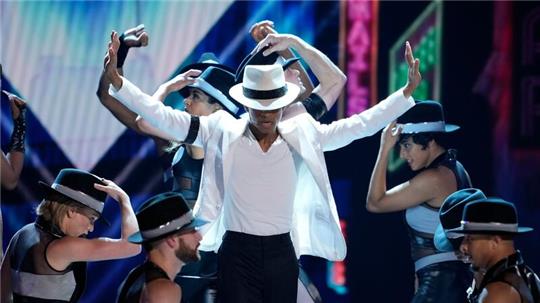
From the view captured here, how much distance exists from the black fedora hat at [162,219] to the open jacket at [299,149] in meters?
0.60

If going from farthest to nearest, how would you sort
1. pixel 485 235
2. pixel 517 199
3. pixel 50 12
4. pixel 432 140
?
pixel 517 199 → pixel 50 12 → pixel 432 140 → pixel 485 235

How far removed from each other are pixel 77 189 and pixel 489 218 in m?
1.76

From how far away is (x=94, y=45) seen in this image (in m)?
6.54

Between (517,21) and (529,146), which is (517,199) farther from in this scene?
(517,21)

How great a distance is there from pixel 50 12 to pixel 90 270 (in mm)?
1662

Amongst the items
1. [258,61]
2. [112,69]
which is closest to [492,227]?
[258,61]

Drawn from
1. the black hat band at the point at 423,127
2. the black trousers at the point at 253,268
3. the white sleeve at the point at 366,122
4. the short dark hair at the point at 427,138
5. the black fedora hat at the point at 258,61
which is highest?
the black fedora hat at the point at 258,61

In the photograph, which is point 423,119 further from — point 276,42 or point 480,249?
point 480,249

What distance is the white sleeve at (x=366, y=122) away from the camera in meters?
4.77

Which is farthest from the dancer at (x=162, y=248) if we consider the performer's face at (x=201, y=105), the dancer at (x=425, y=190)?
the dancer at (x=425, y=190)

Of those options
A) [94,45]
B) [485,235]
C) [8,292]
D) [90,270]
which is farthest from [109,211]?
[485,235]

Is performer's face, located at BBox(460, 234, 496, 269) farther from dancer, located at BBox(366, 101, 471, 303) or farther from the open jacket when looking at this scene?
dancer, located at BBox(366, 101, 471, 303)

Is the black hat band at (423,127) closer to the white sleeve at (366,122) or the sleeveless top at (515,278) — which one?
the white sleeve at (366,122)

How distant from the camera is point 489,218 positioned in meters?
4.15
